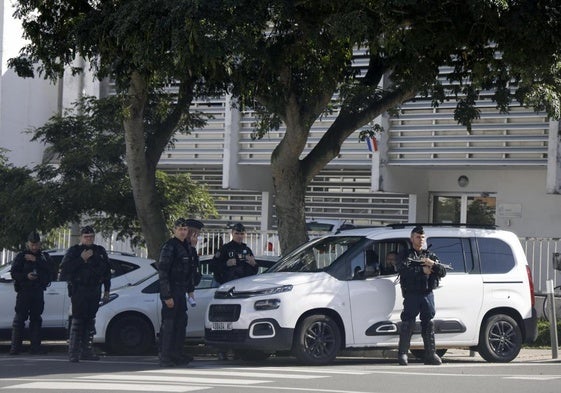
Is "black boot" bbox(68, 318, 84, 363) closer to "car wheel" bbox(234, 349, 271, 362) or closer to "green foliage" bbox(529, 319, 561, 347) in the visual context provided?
"car wheel" bbox(234, 349, 271, 362)

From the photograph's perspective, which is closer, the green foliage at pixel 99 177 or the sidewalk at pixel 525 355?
the sidewalk at pixel 525 355

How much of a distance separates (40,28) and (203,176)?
1389cm

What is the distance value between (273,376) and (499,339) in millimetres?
4147

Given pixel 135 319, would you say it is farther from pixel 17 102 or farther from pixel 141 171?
pixel 17 102

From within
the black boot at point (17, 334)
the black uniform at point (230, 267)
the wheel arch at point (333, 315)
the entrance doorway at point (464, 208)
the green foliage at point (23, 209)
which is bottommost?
the black boot at point (17, 334)

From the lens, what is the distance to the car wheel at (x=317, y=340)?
587 inches

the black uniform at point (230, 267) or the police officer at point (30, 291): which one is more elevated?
the black uniform at point (230, 267)

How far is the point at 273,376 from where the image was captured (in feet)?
43.8

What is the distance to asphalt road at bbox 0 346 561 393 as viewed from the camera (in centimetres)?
1193

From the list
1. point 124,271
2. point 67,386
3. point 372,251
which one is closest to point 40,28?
point 124,271

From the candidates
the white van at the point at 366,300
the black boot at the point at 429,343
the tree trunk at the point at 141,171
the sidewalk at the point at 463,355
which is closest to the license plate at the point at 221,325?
the white van at the point at 366,300

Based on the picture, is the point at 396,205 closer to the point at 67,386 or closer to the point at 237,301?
the point at 237,301

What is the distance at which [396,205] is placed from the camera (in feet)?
97.6

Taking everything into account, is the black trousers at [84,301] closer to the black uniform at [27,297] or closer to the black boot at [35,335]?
the black uniform at [27,297]
